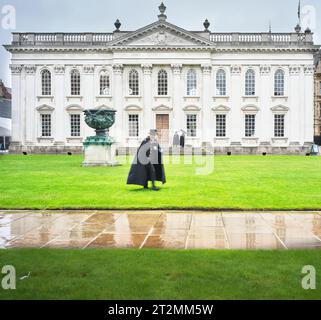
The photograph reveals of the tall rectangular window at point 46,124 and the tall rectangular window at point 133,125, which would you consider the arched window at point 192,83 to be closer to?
the tall rectangular window at point 133,125

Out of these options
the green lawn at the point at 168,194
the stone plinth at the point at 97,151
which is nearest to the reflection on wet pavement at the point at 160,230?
the green lawn at the point at 168,194

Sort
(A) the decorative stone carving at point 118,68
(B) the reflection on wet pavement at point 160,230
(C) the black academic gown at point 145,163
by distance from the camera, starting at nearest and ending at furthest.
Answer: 1. (B) the reflection on wet pavement at point 160,230
2. (C) the black academic gown at point 145,163
3. (A) the decorative stone carving at point 118,68

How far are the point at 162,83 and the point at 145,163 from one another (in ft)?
116

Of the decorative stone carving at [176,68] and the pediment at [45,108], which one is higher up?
the decorative stone carving at [176,68]

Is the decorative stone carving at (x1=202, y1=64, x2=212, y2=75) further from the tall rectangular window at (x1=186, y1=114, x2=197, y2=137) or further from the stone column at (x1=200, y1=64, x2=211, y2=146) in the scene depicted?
the tall rectangular window at (x1=186, y1=114, x2=197, y2=137)

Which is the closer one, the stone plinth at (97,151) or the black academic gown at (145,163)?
the black academic gown at (145,163)

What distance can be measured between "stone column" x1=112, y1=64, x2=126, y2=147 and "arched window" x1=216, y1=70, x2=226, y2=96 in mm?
10052

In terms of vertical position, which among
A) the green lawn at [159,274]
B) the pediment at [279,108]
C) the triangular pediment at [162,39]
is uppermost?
the triangular pediment at [162,39]

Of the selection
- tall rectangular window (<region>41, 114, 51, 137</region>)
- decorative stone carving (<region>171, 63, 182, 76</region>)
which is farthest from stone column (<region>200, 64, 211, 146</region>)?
tall rectangular window (<region>41, 114, 51, 137</region>)

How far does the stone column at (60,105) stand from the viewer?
1944 inches

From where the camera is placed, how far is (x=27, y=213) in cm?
1065

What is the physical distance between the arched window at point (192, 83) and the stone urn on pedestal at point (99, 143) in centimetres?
2343

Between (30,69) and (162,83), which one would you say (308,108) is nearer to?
(162,83)
